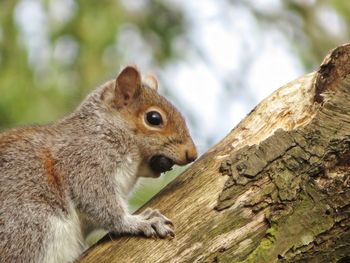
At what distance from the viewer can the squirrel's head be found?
4.55 meters

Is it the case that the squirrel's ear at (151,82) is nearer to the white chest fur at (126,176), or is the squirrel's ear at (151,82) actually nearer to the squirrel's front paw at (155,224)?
the white chest fur at (126,176)

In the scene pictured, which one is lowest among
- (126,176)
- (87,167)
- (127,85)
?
(126,176)

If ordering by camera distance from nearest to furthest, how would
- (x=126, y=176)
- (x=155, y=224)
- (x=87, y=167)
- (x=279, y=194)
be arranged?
1. (x=279, y=194)
2. (x=155, y=224)
3. (x=87, y=167)
4. (x=126, y=176)

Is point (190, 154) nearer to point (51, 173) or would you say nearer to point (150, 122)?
point (150, 122)

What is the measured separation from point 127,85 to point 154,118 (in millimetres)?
280

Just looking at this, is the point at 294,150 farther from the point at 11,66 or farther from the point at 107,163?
the point at 11,66

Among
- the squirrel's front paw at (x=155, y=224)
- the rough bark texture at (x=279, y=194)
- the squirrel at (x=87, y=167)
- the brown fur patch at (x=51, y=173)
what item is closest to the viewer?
the rough bark texture at (x=279, y=194)

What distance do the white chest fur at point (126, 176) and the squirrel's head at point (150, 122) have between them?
0.21ft

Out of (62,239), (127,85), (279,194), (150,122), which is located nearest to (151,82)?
(127,85)

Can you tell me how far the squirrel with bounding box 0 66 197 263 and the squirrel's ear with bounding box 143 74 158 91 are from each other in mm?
105

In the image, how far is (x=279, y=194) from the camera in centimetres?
374

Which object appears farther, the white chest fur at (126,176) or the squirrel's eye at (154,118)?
the squirrel's eye at (154,118)

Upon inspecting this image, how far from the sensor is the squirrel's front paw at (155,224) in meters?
3.87

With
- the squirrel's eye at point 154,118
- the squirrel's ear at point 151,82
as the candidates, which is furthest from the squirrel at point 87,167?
the squirrel's ear at point 151,82
